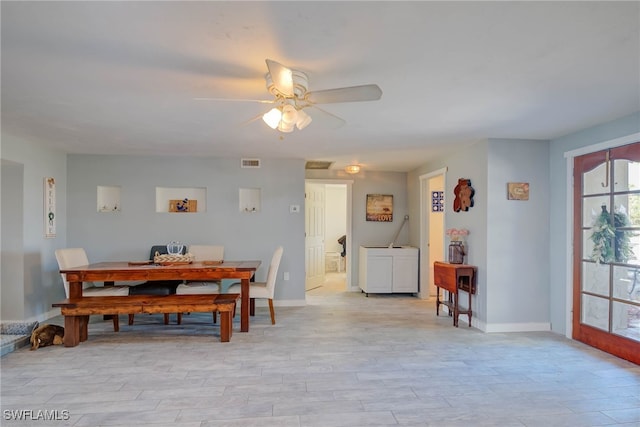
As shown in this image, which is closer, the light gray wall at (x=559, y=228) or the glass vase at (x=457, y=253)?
the light gray wall at (x=559, y=228)

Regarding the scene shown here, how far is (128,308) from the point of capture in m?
3.55

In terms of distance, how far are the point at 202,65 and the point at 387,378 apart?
8.51 feet

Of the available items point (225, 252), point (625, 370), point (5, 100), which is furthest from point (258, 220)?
point (625, 370)

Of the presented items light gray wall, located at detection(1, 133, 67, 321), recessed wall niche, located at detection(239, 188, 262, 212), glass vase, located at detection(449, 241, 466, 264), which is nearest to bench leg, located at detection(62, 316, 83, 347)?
light gray wall, located at detection(1, 133, 67, 321)

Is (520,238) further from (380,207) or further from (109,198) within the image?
(109,198)

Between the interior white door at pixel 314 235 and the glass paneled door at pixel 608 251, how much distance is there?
12.5 feet

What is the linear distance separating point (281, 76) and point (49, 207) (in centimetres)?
429

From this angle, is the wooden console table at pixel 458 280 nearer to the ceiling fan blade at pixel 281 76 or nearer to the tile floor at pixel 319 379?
the tile floor at pixel 319 379

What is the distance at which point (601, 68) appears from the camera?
2.19 meters

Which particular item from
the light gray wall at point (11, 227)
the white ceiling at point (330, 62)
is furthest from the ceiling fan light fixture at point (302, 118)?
the light gray wall at point (11, 227)

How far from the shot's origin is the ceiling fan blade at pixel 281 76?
178cm

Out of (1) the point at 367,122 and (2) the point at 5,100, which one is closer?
(2) the point at 5,100

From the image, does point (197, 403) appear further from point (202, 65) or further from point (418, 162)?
point (418, 162)

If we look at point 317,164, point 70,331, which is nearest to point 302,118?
point 70,331
